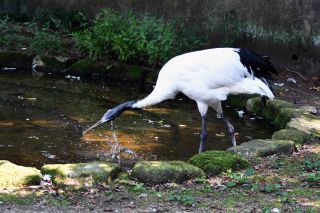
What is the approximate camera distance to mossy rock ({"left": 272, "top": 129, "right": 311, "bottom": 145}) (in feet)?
22.2

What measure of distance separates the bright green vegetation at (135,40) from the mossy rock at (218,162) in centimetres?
468

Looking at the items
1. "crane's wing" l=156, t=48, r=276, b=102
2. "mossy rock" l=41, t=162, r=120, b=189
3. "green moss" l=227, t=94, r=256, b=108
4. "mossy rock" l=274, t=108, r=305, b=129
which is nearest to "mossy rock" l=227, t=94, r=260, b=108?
"green moss" l=227, t=94, r=256, b=108

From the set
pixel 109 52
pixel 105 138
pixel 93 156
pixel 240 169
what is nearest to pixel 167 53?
pixel 109 52

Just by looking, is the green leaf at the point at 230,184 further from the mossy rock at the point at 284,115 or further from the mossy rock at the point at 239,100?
the mossy rock at the point at 239,100

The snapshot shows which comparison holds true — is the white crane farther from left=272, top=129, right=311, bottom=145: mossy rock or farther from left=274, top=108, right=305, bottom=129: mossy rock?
left=274, top=108, right=305, bottom=129: mossy rock

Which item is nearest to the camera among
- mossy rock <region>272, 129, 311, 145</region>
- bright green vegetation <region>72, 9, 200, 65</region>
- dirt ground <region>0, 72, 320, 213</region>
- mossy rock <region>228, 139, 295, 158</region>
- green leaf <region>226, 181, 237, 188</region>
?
dirt ground <region>0, 72, 320, 213</region>

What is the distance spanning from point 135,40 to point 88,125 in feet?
10.3

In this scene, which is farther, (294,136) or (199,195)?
(294,136)

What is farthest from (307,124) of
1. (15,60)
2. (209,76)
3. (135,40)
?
(15,60)

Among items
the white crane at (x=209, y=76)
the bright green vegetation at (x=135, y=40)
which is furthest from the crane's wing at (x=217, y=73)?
the bright green vegetation at (x=135, y=40)

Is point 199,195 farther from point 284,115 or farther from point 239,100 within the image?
point 239,100

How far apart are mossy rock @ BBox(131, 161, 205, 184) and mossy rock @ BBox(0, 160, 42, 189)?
0.85 meters

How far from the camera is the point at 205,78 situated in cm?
682

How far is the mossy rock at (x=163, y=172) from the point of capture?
5.30 metres
